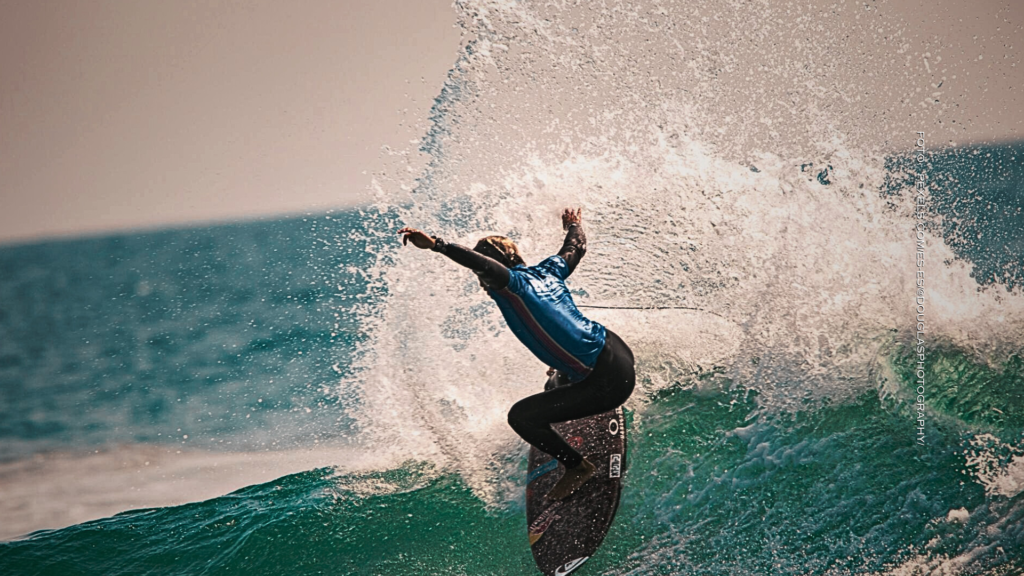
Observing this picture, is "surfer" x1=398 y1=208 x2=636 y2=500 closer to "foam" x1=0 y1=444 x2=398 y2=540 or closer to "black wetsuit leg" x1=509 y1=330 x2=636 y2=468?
"black wetsuit leg" x1=509 y1=330 x2=636 y2=468

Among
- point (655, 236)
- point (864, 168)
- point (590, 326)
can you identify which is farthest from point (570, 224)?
point (864, 168)

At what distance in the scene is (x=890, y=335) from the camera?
6.29 metres

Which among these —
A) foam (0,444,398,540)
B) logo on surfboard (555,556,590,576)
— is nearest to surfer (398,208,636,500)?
logo on surfboard (555,556,590,576)

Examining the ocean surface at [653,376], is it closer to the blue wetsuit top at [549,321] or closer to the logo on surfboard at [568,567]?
the logo on surfboard at [568,567]

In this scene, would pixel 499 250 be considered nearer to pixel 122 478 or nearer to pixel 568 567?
pixel 568 567

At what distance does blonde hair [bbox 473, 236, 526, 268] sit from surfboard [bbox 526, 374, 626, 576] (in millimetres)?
929

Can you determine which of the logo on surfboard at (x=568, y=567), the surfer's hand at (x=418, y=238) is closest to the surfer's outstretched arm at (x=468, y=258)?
the surfer's hand at (x=418, y=238)

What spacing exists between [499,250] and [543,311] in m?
0.46

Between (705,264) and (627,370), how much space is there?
2.42 meters

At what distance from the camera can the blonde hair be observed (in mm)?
4285

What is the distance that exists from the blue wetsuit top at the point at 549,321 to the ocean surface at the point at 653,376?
1413 mm

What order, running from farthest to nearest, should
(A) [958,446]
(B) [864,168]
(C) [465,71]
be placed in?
(B) [864,168] → (C) [465,71] → (A) [958,446]

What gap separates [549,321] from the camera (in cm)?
414

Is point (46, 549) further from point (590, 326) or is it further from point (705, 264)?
point (705, 264)
